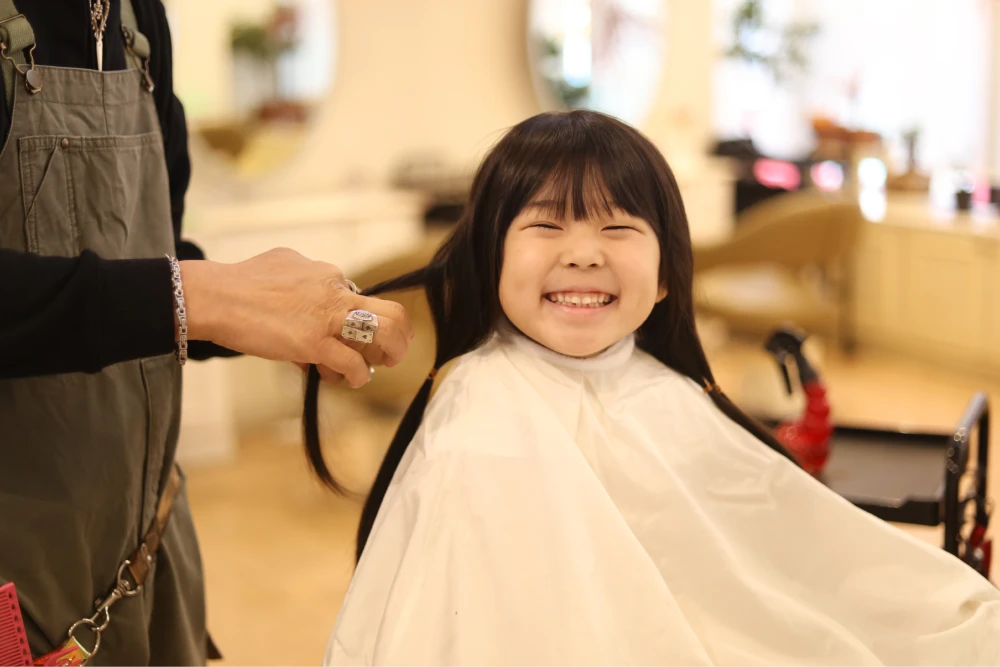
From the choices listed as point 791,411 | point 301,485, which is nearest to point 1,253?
point 301,485

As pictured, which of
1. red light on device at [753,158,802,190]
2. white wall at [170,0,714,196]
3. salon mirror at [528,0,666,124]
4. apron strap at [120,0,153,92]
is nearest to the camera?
apron strap at [120,0,153,92]

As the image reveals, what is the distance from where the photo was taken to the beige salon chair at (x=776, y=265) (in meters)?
3.88

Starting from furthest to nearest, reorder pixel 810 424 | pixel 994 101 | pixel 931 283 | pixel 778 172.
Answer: pixel 778 172 < pixel 994 101 < pixel 931 283 < pixel 810 424

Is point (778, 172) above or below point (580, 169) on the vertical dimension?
below

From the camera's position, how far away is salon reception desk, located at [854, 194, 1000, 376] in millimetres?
4500

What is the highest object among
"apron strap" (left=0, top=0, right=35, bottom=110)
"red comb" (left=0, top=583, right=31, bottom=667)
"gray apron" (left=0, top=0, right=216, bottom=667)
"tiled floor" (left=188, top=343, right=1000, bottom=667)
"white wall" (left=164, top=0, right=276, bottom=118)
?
"white wall" (left=164, top=0, right=276, bottom=118)

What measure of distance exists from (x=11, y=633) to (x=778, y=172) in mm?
4970

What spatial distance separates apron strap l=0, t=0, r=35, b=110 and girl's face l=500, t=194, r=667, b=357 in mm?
552

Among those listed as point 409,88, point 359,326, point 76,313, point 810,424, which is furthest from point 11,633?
point 409,88

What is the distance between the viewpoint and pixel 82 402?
1.03m

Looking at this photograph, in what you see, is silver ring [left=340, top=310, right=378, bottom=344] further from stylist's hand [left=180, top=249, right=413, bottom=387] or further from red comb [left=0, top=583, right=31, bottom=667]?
red comb [left=0, top=583, right=31, bottom=667]

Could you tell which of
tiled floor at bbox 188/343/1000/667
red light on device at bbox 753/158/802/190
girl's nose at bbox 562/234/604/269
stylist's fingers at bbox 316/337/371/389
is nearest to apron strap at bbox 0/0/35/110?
stylist's fingers at bbox 316/337/371/389

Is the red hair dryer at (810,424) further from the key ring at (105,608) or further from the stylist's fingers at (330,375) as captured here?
the key ring at (105,608)

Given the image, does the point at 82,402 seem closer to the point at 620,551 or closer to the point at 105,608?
the point at 105,608
